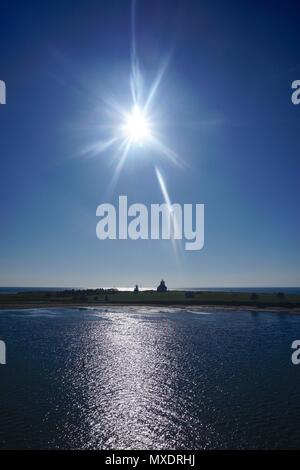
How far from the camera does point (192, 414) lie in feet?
88.7

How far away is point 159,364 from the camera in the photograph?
136 feet

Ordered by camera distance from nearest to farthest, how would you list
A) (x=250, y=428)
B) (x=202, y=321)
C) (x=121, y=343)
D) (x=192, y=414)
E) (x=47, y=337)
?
(x=250, y=428) < (x=192, y=414) < (x=121, y=343) < (x=47, y=337) < (x=202, y=321)

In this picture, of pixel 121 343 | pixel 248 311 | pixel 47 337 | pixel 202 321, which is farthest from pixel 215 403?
pixel 248 311

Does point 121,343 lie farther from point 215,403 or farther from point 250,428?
point 250,428

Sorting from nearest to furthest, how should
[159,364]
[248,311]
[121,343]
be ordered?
[159,364], [121,343], [248,311]

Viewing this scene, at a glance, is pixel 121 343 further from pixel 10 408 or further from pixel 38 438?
pixel 38 438

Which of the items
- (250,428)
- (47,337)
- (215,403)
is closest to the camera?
(250,428)
